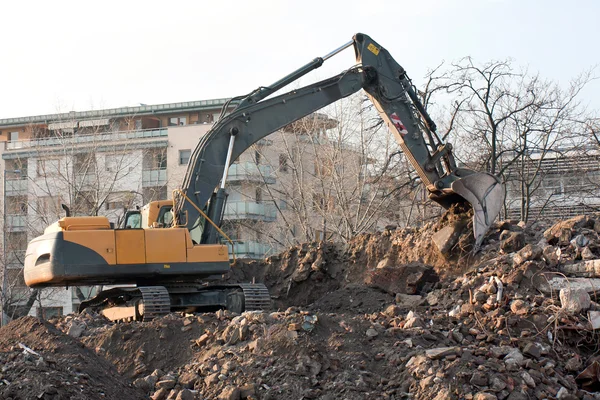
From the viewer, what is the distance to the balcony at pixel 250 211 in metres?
37.4

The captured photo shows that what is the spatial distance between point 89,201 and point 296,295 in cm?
1851

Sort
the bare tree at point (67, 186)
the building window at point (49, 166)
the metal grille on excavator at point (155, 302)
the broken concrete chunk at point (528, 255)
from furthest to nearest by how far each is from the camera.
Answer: the building window at point (49, 166), the bare tree at point (67, 186), the metal grille on excavator at point (155, 302), the broken concrete chunk at point (528, 255)

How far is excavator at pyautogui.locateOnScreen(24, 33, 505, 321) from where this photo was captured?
12875 millimetres

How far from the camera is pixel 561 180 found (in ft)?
87.0

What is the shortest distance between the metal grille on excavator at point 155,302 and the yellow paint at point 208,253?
0.72 meters

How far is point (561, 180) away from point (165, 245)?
56.8 ft

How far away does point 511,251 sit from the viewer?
1394cm

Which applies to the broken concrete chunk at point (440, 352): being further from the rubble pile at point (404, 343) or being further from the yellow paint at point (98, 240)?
the yellow paint at point (98, 240)

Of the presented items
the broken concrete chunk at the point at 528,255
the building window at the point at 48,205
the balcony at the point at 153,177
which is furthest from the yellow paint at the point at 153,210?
the balcony at the point at 153,177

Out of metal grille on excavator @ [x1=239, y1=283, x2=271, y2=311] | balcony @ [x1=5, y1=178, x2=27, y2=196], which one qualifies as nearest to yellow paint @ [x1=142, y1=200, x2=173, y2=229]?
metal grille on excavator @ [x1=239, y1=283, x2=271, y2=311]

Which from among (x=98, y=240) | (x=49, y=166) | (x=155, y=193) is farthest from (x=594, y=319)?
(x=49, y=166)

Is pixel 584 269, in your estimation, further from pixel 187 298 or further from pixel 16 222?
pixel 16 222

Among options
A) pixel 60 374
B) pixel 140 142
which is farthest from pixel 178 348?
pixel 140 142

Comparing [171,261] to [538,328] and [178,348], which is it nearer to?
[178,348]
